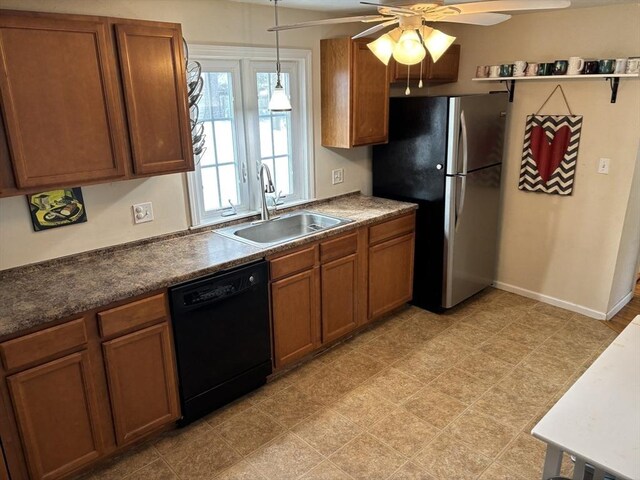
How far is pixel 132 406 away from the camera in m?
2.21

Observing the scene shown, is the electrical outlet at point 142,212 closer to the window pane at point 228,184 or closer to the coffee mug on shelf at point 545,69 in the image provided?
the window pane at point 228,184

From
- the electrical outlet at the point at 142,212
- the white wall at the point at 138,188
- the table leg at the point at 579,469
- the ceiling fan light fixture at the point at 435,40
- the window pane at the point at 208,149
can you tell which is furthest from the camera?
the window pane at the point at 208,149

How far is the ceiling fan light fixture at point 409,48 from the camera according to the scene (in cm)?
160

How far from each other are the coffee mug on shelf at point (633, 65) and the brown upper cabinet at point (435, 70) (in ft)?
4.16

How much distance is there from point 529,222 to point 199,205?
2602 millimetres

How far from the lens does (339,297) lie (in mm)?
3115

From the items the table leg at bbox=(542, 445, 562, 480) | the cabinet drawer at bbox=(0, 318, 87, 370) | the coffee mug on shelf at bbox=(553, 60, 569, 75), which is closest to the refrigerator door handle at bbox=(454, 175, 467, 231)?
→ the coffee mug on shelf at bbox=(553, 60, 569, 75)

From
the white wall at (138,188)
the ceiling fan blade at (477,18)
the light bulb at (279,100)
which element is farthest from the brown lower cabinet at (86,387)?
the ceiling fan blade at (477,18)

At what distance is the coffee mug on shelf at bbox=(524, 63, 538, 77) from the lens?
338 cm

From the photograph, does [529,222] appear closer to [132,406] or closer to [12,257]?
[132,406]

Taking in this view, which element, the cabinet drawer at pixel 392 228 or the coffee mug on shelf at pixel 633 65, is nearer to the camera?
the coffee mug on shelf at pixel 633 65

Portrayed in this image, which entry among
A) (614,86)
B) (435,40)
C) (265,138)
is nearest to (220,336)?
(265,138)

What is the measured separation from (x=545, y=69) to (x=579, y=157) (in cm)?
68

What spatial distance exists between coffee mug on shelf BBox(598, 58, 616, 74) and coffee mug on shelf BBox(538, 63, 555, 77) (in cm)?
31
